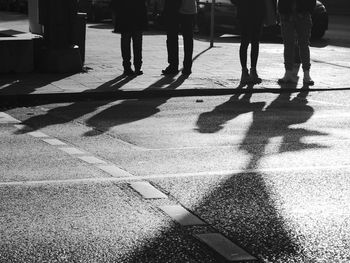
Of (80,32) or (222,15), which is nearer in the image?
(80,32)

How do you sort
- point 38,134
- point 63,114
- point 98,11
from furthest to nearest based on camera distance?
point 98,11 → point 63,114 → point 38,134

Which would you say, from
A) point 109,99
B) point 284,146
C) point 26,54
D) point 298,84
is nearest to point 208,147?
point 284,146

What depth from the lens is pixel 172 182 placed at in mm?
7730

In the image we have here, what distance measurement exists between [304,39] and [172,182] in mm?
8148

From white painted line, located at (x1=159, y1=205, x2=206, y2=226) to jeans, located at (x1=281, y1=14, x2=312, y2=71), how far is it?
889 centimetres

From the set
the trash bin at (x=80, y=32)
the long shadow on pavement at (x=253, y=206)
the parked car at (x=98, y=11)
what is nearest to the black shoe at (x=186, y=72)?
the trash bin at (x=80, y=32)

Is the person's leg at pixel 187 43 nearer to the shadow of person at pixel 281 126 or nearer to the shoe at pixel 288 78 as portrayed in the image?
the shoe at pixel 288 78

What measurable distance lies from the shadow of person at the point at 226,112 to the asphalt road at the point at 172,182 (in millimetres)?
24

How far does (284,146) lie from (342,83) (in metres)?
6.21

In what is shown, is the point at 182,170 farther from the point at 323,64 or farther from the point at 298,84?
the point at 323,64

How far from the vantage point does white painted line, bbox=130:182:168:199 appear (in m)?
7.25

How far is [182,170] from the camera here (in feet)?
27.1

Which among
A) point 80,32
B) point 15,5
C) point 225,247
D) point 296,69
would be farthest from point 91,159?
point 15,5

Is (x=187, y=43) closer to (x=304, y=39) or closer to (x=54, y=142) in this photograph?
(x=304, y=39)
